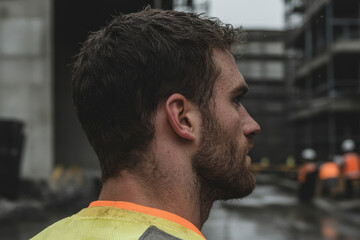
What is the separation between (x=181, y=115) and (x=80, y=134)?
75.2 feet

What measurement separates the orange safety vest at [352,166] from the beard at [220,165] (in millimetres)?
17240

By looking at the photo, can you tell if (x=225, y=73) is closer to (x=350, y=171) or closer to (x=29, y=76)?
(x=29, y=76)

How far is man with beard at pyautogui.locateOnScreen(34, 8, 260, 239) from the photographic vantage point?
1265mm

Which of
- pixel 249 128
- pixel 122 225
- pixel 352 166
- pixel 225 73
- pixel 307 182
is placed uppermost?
pixel 225 73

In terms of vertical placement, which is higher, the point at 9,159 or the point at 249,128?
the point at 249,128

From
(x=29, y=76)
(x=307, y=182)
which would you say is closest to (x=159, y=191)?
(x=29, y=76)

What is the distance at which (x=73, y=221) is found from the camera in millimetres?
1201

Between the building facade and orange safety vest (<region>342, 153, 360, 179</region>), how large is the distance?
36.4 metres

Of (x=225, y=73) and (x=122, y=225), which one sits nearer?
(x=122, y=225)

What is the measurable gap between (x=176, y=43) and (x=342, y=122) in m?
30.1

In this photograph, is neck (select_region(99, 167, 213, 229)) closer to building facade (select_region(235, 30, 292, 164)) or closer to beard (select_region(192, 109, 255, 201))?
beard (select_region(192, 109, 255, 201))

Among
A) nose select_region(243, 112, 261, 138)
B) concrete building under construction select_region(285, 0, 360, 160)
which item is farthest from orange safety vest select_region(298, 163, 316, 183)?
nose select_region(243, 112, 261, 138)

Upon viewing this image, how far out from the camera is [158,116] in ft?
4.23

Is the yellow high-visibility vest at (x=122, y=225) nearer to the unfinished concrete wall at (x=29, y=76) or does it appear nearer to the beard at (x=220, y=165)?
the beard at (x=220, y=165)
